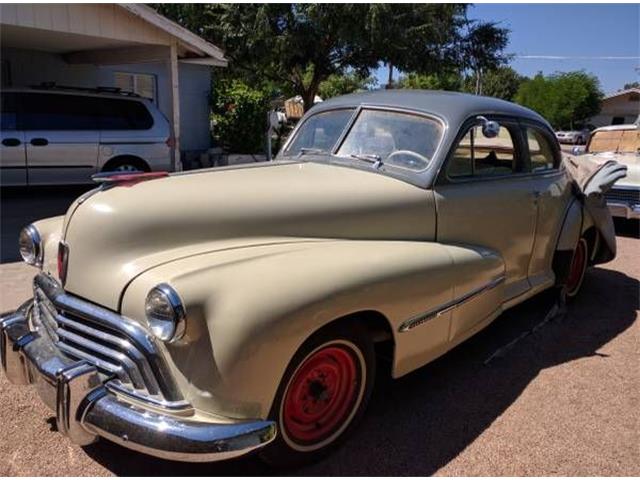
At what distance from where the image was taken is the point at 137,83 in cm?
1316

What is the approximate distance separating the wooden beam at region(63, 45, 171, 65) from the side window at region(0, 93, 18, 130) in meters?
2.39

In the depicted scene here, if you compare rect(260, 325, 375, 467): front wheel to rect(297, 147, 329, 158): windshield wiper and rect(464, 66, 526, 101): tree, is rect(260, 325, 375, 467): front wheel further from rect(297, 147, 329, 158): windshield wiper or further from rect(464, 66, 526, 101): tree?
rect(464, 66, 526, 101): tree

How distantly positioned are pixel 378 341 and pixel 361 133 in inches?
59.8

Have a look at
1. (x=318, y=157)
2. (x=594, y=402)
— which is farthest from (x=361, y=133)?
(x=594, y=402)

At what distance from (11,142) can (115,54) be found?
3.20 metres

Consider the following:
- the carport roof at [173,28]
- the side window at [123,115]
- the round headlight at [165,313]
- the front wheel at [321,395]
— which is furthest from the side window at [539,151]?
the side window at [123,115]

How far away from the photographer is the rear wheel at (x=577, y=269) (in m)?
5.24

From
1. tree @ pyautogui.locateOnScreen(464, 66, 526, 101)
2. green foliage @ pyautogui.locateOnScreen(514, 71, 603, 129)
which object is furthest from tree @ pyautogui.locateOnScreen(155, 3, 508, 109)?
tree @ pyautogui.locateOnScreen(464, 66, 526, 101)

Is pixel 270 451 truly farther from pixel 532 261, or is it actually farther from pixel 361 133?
pixel 532 261

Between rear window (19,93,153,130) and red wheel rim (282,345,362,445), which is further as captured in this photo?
rear window (19,93,153,130)

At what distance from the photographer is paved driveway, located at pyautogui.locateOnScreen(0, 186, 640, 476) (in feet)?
9.07

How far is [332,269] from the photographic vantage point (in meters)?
Result: 2.70

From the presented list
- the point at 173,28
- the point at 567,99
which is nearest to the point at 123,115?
the point at 173,28

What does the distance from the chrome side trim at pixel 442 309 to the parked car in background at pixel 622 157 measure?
4464mm
